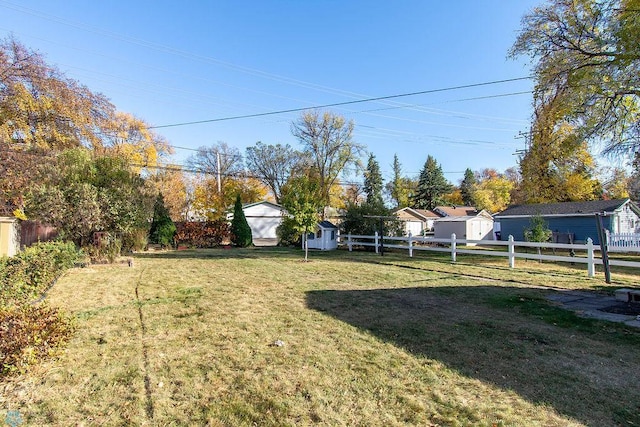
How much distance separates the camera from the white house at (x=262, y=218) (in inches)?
1226

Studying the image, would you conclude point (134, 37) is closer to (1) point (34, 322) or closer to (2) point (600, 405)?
(1) point (34, 322)

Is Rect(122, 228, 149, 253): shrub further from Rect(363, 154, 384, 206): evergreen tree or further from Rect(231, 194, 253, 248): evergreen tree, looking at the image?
Rect(363, 154, 384, 206): evergreen tree

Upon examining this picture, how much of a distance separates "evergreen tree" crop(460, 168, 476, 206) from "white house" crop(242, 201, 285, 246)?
1323 inches

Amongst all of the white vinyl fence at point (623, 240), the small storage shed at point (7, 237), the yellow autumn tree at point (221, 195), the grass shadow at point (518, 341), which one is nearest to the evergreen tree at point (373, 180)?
the yellow autumn tree at point (221, 195)

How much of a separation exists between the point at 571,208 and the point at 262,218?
23.7 meters

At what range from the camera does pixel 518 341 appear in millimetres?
4273

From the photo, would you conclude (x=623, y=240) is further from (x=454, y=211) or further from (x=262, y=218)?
(x=454, y=211)

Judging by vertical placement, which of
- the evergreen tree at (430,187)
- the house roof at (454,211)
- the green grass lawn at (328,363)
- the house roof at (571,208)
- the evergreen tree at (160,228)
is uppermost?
the evergreen tree at (430,187)

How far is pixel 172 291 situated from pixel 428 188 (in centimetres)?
4502

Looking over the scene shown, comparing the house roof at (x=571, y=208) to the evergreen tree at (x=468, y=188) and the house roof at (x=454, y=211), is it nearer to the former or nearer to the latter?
the house roof at (x=454, y=211)

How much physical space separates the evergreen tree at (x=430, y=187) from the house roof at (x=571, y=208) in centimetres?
2196

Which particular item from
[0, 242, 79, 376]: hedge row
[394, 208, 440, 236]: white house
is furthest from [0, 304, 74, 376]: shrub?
[394, 208, 440, 236]: white house

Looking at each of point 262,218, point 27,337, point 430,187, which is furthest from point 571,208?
point 27,337

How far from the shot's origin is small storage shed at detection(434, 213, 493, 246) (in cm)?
2942
